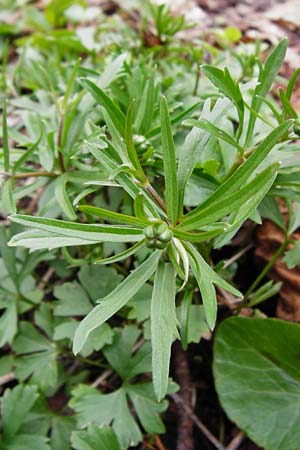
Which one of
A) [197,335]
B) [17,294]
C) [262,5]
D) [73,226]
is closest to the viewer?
[73,226]

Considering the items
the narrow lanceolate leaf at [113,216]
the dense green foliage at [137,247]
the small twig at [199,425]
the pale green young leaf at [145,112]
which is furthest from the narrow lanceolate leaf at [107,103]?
the small twig at [199,425]

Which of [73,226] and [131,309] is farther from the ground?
[73,226]

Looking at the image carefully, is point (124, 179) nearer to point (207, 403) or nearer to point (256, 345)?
point (256, 345)

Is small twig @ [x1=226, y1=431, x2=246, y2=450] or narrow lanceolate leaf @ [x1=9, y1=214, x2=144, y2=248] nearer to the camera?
narrow lanceolate leaf @ [x1=9, y1=214, x2=144, y2=248]

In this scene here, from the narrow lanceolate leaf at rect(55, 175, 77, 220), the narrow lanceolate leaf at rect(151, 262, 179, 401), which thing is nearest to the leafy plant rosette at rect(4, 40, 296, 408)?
the narrow lanceolate leaf at rect(151, 262, 179, 401)

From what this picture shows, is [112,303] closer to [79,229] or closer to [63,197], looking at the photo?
[79,229]

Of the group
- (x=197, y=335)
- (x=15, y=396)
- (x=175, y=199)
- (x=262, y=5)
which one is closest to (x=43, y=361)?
(x=15, y=396)

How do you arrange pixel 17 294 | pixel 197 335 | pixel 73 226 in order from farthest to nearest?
1. pixel 17 294
2. pixel 197 335
3. pixel 73 226

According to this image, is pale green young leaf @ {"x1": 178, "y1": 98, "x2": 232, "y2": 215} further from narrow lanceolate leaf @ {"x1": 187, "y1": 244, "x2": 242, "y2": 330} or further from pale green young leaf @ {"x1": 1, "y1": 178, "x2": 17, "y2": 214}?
pale green young leaf @ {"x1": 1, "y1": 178, "x2": 17, "y2": 214}
